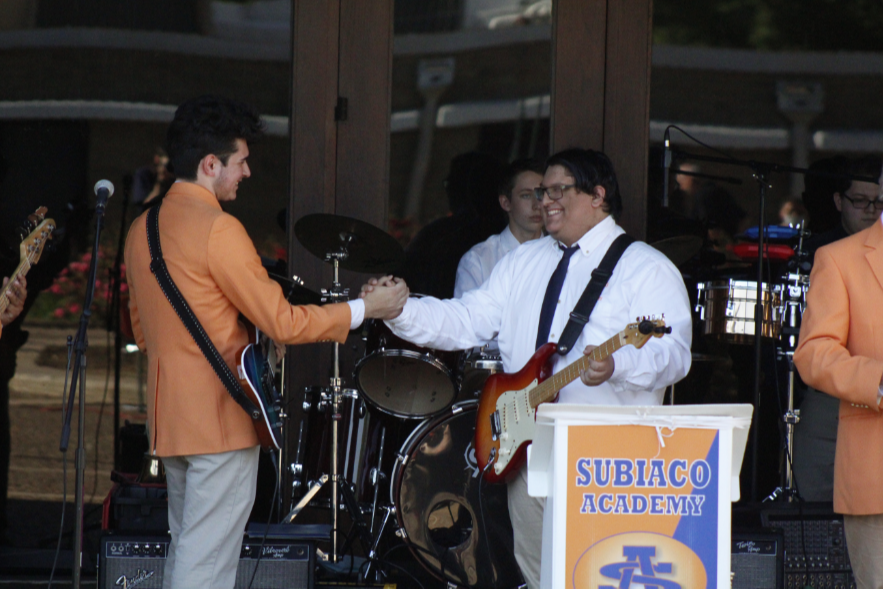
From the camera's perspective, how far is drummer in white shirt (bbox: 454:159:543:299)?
504cm

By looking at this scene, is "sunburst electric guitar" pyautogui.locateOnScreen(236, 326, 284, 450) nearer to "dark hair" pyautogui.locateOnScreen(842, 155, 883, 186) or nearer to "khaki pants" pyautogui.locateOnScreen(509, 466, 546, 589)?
"khaki pants" pyautogui.locateOnScreen(509, 466, 546, 589)

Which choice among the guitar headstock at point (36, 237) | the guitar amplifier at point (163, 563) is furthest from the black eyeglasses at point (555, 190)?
the guitar headstock at point (36, 237)

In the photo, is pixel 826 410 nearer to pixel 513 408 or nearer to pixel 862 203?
pixel 862 203

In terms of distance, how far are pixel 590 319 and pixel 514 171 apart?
5.42 ft

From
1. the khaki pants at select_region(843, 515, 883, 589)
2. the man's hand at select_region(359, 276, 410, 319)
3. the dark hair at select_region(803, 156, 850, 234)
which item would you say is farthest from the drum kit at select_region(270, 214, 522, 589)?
the dark hair at select_region(803, 156, 850, 234)

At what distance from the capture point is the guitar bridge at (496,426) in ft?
11.9

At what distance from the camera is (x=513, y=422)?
11.7 feet

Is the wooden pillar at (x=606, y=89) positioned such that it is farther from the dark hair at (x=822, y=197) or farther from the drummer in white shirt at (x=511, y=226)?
the dark hair at (x=822, y=197)

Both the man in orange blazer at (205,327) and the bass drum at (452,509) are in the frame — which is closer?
the man in orange blazer at (205,327)

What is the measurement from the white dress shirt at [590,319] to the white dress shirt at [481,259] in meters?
0.99

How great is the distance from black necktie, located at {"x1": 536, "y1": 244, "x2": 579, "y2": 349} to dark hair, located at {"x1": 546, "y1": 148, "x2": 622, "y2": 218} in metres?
0.26

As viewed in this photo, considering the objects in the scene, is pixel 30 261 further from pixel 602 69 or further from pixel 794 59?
pixel 794 59

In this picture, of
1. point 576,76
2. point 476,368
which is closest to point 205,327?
point 476,368

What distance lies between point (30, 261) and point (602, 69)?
2.75 metres
